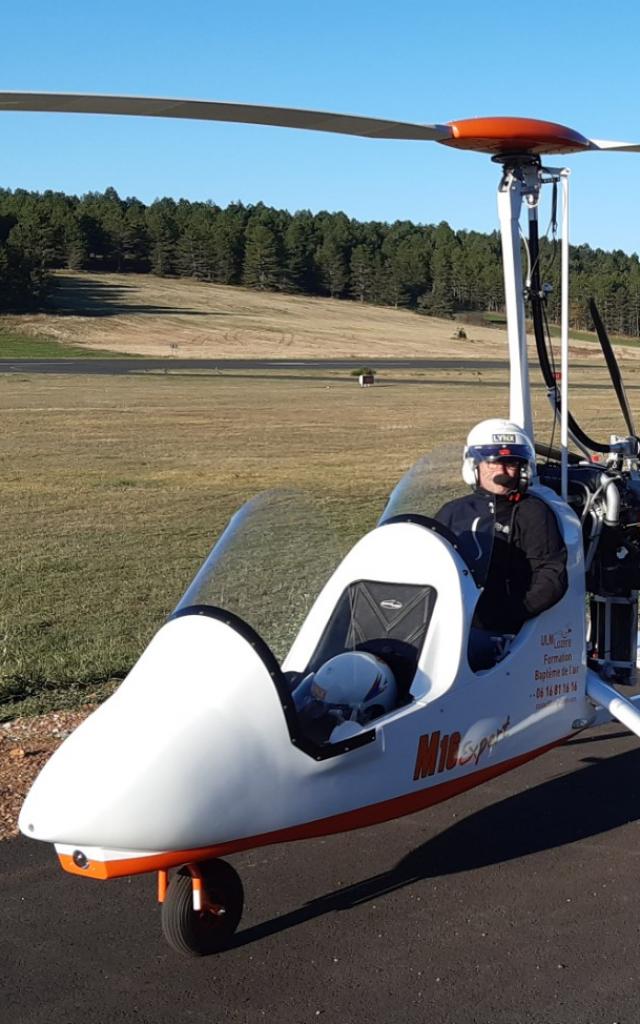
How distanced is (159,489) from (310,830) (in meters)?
13.0

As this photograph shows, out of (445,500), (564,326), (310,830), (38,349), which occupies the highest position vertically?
(564,326)

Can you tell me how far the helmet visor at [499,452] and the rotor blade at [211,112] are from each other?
4.73 ft

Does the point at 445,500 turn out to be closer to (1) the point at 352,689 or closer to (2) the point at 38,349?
(1) the point at 352,689

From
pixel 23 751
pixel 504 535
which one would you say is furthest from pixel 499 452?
pixel 23 751

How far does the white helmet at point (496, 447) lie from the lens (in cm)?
546

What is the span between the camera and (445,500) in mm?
5750

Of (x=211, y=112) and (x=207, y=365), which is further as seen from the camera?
(x=207, y=365)

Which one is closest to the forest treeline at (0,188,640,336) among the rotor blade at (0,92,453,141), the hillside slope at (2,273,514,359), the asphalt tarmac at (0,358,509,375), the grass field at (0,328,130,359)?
the hillside slope at (2,273,514,359)

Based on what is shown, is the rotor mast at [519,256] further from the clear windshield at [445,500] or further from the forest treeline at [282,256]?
the forest treeline at [282,256]

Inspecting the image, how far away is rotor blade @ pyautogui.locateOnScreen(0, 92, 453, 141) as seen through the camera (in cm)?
401

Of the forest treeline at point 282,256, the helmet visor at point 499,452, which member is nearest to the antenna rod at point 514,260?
the helmet visor at point 499,452

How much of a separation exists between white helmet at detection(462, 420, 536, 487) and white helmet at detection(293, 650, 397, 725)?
132 centimetres

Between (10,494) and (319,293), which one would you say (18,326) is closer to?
(319,293)

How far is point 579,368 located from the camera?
6556cm
